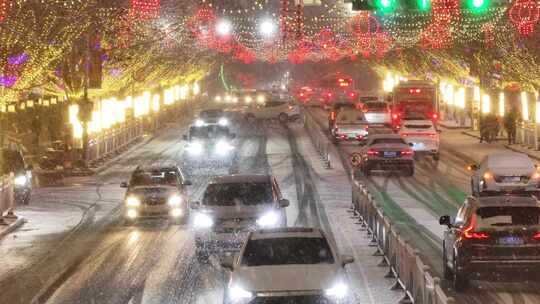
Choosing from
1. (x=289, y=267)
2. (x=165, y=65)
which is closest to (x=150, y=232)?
(x=289, y=267)

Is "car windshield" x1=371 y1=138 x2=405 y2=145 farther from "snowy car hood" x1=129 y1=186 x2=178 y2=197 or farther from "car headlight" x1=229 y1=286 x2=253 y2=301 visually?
"car headlight" x1=229 y1=286 x2=253 y2=301

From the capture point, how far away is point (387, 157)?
43.2m

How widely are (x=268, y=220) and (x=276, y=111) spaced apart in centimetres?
6069

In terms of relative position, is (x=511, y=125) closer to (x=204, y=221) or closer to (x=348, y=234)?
(x=348, y=234)

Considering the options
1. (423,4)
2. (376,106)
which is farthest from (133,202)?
(376,106)

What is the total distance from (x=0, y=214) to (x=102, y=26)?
2041cm

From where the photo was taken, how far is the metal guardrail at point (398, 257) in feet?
48.3

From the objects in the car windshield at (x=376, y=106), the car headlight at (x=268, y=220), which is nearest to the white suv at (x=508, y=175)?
the car headlight at (x=268, y=220)

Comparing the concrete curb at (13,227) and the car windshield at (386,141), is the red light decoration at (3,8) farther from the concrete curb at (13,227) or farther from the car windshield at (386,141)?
the car windshield at (386,141)

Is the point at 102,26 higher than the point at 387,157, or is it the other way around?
the point at 102,26

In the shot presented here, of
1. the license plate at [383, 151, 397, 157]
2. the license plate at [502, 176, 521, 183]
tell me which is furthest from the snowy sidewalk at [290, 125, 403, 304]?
the license plate at [502, 176, 521, 183]

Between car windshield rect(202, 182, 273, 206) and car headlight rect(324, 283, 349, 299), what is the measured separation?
336 inches

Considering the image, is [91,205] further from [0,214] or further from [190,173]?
[190,173]

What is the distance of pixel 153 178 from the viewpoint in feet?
106
